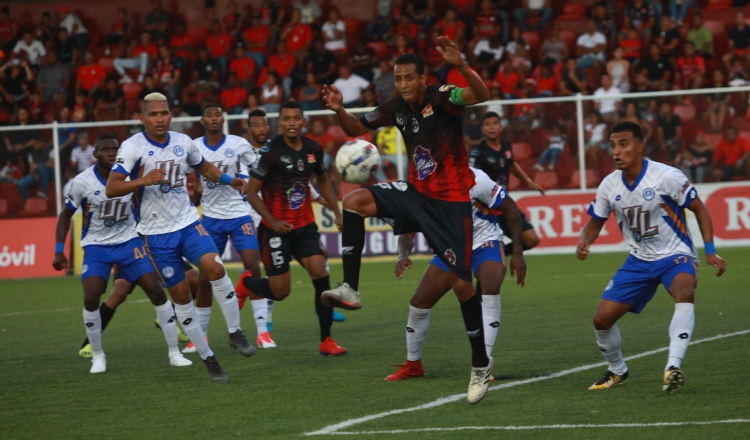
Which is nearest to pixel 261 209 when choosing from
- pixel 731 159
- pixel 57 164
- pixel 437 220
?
pixel 437 220

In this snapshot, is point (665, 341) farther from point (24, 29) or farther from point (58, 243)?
point (24, 29)

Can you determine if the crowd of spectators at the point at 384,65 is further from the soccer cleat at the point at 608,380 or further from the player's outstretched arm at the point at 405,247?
the soccer cleat at the point at 608,380

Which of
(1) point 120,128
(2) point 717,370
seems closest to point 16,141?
(1) point 120,128

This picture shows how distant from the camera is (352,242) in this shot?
729cm

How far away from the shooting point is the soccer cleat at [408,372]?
825 cm

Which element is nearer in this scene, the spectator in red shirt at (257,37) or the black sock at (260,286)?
the black sock at (260,286)

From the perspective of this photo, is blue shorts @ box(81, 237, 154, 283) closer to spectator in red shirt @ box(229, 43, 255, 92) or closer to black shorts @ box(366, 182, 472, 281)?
black shorts @ box(366, 182, 472, 281)

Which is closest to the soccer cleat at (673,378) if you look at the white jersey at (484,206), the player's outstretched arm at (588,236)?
the player's outstretched arm at (588,236)

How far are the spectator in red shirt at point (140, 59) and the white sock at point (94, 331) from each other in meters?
16.5

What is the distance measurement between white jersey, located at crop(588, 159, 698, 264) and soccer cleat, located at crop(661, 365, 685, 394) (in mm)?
901

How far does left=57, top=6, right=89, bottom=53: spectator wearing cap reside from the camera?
26641mm

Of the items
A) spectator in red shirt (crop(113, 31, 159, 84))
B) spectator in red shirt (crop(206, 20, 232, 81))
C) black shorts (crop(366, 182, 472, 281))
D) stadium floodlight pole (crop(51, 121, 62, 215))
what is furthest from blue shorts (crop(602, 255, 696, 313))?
spectator in red shirt (crop(113, 31, 159, 84))

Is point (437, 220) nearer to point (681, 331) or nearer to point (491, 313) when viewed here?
point (491, 313)

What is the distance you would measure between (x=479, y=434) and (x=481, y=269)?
270 centimetres
